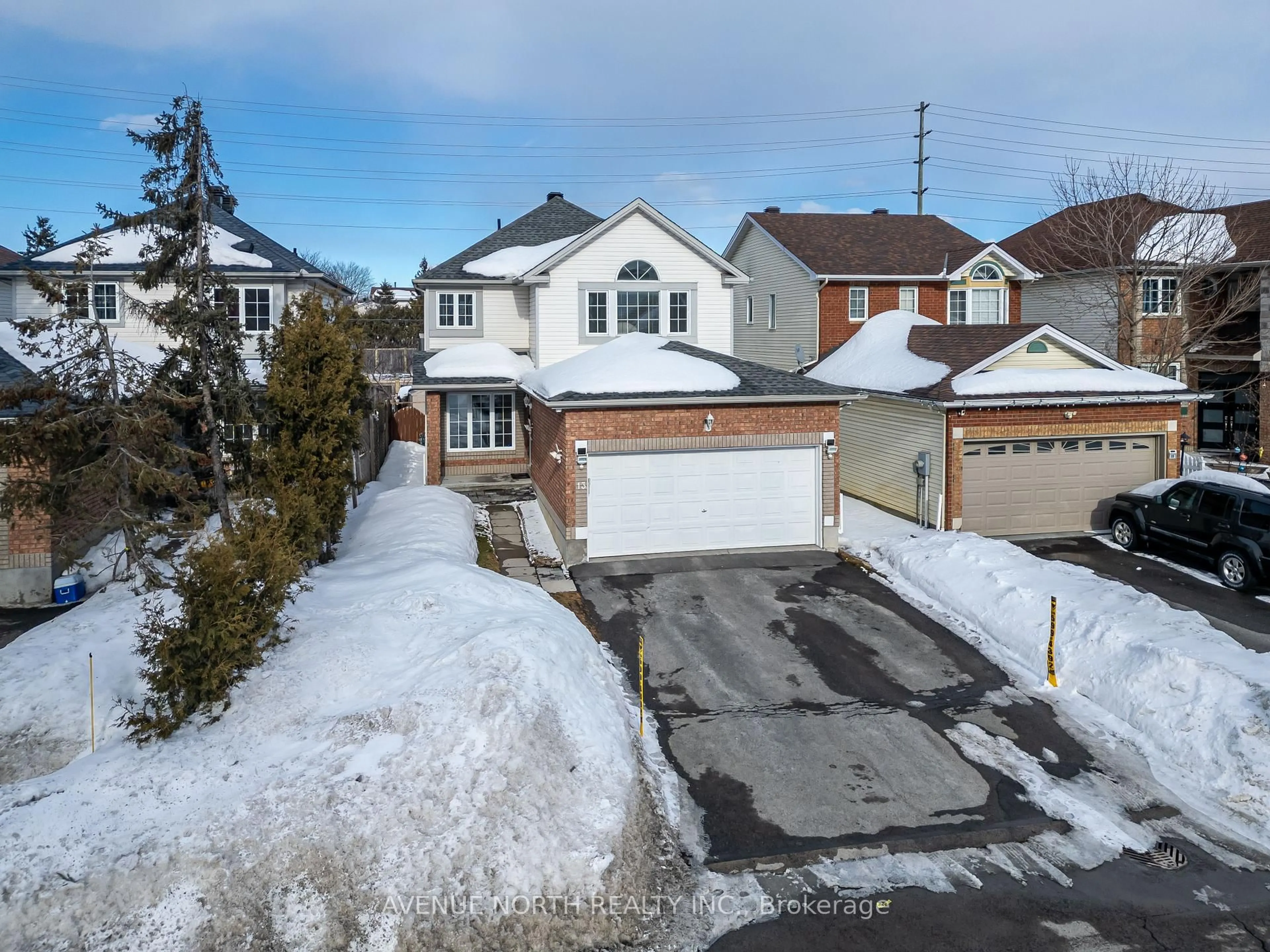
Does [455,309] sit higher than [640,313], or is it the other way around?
[455,309]

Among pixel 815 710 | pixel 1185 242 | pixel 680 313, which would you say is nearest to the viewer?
pixel 815 710

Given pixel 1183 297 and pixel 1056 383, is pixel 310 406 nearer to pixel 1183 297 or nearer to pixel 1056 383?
pixel 1056 383

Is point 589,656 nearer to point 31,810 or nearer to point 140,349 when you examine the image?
point 31,810

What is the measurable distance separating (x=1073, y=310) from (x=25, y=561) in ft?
107

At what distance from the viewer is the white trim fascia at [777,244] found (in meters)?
31.9

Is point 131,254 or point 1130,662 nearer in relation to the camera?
point 1130,662

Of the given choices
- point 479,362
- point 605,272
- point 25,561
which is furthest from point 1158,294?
point 25,561

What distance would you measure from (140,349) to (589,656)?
20.3m

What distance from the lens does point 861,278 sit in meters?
31.9

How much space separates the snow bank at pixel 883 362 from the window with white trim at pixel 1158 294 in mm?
9357

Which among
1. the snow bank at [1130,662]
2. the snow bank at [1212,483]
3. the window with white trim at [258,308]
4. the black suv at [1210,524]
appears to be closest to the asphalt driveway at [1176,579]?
the black suv at [1210,524]

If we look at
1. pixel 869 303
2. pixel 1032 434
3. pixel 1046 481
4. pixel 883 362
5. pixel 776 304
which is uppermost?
pixel 776 304

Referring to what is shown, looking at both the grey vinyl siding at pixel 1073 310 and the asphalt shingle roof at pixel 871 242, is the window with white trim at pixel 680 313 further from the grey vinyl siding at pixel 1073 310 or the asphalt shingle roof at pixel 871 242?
the grey vinyl siding at pixel 1073 310

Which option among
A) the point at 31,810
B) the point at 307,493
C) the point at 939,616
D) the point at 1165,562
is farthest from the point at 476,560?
the point at 1165,562
